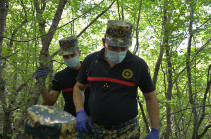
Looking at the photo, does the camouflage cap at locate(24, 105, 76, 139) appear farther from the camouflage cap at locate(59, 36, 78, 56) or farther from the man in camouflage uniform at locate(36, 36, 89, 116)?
the camouflage cap at locate(59, 36, 78, 56)

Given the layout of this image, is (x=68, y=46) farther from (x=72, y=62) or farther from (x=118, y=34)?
(x=118, y=34)

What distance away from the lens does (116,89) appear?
2088 mm

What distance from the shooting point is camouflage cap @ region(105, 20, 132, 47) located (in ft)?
7.18

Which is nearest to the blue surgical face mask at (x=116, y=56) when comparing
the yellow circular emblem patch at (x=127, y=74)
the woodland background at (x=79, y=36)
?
the yellow circular emblem patch at (x=127, y=74)

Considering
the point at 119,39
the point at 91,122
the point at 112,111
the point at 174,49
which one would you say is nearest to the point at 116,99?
the point at 112,111

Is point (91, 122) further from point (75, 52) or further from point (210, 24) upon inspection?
point (210, 24)

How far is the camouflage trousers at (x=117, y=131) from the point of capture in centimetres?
214

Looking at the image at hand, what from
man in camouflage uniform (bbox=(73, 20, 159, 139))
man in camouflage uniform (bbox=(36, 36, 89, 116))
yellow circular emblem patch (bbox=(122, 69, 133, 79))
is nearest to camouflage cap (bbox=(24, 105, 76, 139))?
man in camouflage uniform (bbox=(73, 20, 159, 139))

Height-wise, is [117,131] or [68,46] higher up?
[68,46]

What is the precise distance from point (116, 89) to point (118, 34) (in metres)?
0.64

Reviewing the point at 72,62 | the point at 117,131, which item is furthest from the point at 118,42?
the point at 72,62

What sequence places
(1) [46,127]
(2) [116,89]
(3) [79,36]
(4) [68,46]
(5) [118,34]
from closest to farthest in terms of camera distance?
(1) [46,127] < (2) [116,89] < (5) [118,34] < (4) [68,46] < (3) [79,36]

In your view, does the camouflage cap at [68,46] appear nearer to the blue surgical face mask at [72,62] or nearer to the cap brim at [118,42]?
the blue surgical face mask at [72,62]

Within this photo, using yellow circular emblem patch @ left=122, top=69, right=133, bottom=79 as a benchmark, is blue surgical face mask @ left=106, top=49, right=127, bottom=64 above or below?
above
